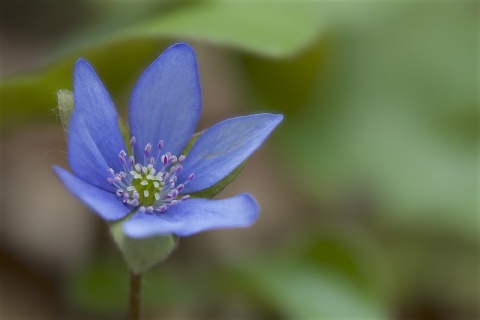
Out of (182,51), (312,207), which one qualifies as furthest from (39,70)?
(312,207)

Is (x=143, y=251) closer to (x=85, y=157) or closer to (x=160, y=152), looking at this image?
(x=85, y=157)

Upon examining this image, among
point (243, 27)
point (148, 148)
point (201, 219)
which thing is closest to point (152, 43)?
point (243, 27)

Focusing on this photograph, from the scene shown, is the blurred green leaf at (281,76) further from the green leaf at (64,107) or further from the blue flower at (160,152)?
the green leaf at (64,107)

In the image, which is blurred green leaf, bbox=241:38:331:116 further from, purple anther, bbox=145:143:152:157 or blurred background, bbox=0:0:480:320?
purple anther, bbox=145:143:152:157

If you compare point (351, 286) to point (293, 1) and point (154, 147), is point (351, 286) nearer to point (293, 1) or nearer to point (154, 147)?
point (154, 147)

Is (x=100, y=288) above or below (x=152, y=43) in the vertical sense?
below

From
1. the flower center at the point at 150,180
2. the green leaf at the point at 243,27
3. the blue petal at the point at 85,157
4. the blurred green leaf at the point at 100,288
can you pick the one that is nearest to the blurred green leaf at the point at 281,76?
the green leaf at the point at 243,27
